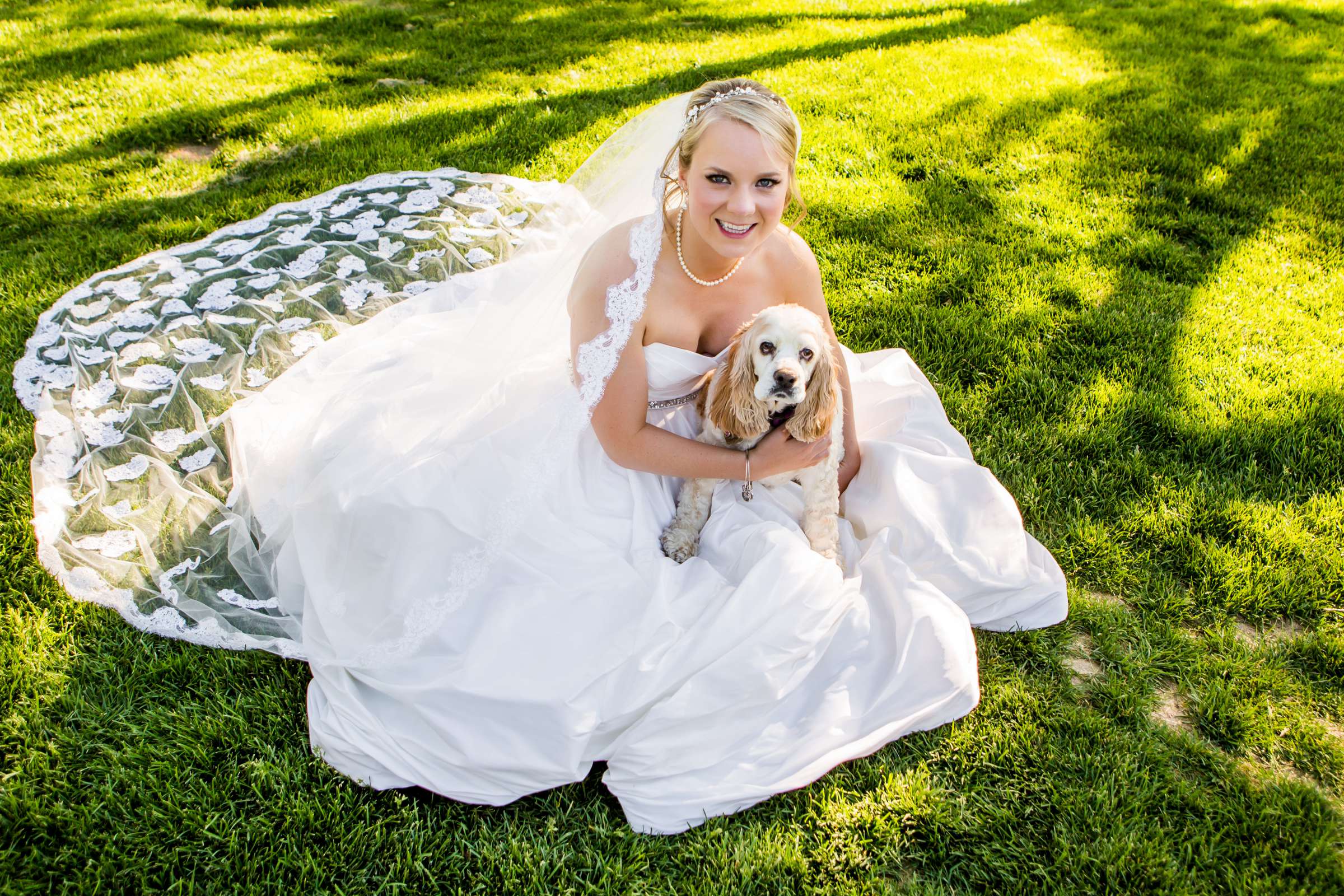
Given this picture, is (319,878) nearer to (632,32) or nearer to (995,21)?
(632,32)

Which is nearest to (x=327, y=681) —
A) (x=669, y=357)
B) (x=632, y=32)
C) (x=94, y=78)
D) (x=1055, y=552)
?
(x=669, y=357)

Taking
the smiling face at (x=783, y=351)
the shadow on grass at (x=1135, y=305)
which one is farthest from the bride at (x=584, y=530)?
the shadow on grass at (x=1135, y=305)

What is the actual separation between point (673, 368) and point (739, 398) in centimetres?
40

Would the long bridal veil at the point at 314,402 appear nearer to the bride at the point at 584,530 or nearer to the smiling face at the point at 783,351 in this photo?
the bride at the point at 584,530

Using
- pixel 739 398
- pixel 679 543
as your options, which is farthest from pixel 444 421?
pixel 739 398

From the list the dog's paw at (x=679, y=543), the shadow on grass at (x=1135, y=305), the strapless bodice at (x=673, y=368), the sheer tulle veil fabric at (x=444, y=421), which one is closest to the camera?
the sheer tulle veil fabric at (x=444, y=421)

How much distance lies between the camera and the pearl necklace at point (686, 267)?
10.5 feet

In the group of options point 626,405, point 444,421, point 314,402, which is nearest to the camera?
point 626,405

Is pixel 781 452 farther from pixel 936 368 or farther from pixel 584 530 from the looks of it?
pixel 936 368

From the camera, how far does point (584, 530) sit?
3.17m

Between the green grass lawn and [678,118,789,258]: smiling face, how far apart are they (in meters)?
1.93

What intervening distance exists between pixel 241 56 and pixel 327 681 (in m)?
7.89

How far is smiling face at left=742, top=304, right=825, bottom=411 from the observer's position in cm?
275

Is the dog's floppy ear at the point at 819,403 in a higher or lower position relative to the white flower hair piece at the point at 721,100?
lower
